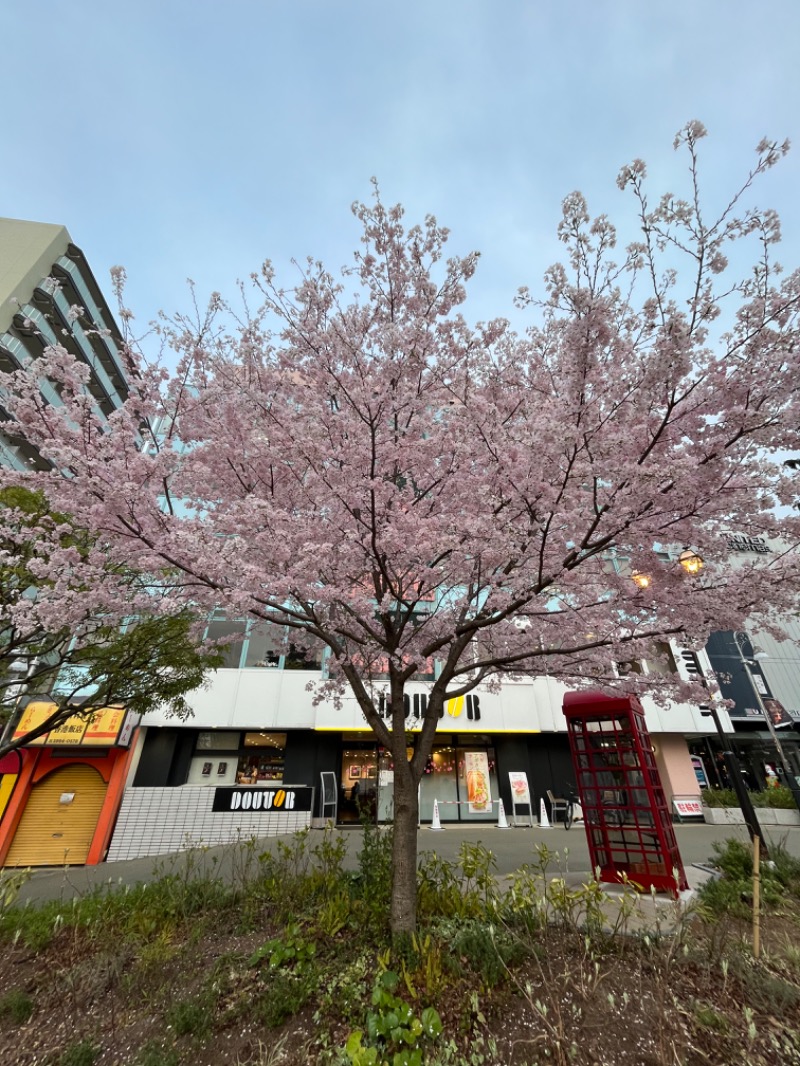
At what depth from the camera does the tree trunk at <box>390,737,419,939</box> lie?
14.1 ft

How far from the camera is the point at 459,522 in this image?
5.05 m

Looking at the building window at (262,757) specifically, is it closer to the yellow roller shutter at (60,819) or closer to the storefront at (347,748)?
the storefront at (347,748)

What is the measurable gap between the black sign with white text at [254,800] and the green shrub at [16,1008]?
8660mm

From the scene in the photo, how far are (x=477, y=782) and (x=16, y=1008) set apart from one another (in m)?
14.9

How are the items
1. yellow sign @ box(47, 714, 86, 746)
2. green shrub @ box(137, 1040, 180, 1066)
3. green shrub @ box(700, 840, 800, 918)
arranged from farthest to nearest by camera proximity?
1. yellow sign @ box(47, 714, 86, 746)
2. green shrub @ box(700, 840, 800, 918)
3. green shrub @ box(137, 1040, 180, 1066)

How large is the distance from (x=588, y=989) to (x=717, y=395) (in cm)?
496

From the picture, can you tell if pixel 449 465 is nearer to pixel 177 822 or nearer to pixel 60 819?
pixel 177 822

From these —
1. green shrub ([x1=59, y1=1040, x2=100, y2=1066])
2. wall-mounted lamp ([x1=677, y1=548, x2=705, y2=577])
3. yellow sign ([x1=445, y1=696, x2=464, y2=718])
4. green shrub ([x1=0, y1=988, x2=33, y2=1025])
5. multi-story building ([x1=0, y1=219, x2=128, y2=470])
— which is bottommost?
green shrub ([x1=59, y1=1040, x2=100, y2=1066])

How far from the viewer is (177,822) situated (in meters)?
11.8

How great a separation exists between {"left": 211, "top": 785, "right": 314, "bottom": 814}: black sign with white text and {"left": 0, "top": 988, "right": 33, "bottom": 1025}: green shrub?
28.4 ft

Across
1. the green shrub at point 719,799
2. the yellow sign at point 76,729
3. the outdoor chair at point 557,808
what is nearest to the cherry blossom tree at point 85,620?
the yellow sign at point 76,729

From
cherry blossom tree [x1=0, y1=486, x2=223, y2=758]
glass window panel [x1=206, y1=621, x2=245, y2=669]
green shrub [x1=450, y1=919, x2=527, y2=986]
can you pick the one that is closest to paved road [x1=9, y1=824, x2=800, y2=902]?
cherry blossom tree [x1=0, y1=486, x2=223, y2=758]

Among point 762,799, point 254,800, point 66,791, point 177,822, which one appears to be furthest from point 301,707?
point 762,799

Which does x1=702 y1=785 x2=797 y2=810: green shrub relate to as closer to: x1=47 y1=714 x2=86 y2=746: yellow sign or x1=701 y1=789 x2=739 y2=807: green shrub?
x1=701 y1=789 x2=739 y2=807: green shrub
